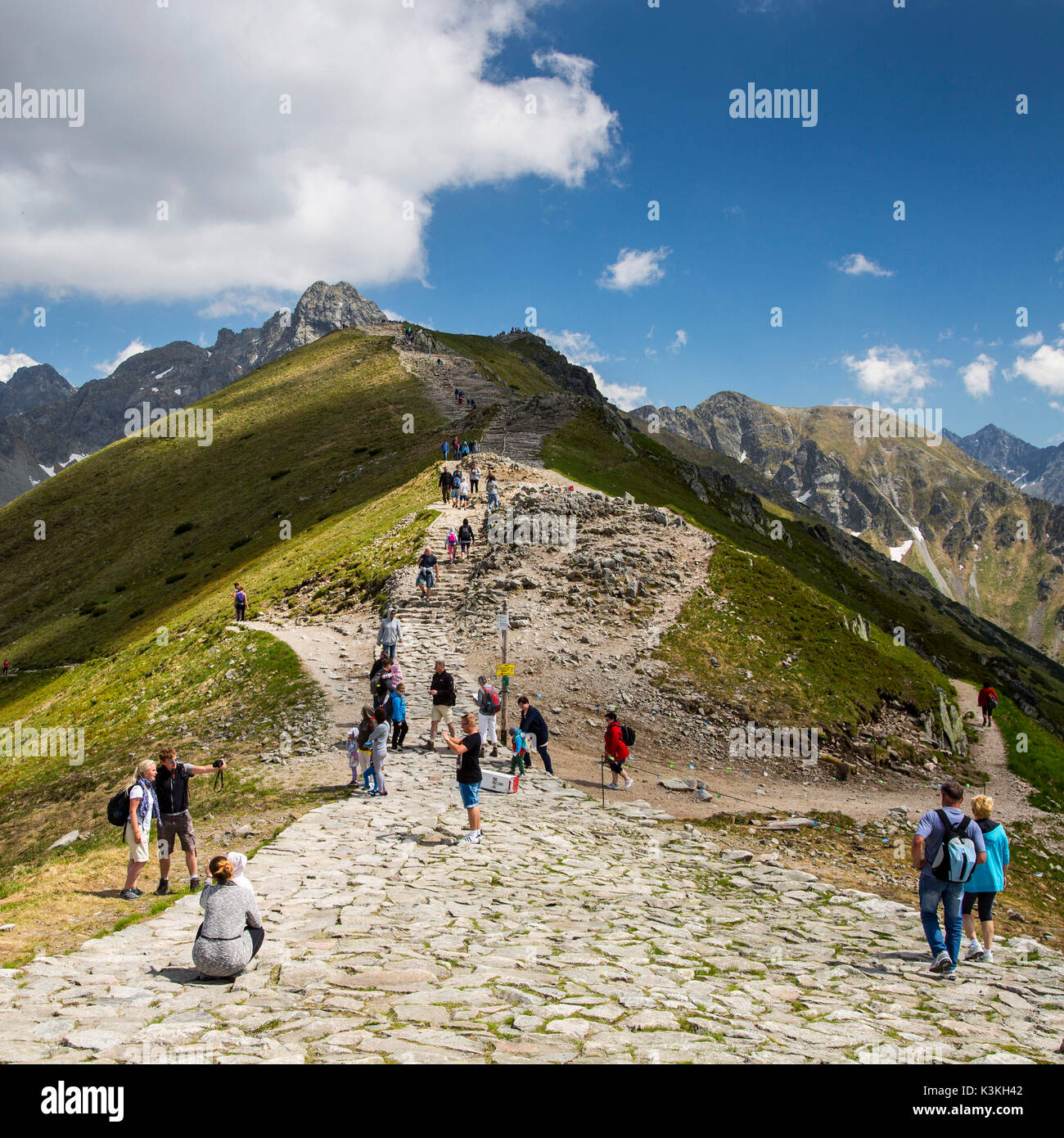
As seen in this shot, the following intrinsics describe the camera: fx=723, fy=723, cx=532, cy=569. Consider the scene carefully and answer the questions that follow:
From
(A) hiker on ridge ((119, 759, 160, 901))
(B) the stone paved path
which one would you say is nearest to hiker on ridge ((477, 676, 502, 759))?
(B) the stone paved path

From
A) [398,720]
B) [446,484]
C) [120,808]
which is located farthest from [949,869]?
[446,484]

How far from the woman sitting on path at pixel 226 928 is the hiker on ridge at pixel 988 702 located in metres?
31.9

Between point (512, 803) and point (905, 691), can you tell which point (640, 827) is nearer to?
A: point (512, 803)

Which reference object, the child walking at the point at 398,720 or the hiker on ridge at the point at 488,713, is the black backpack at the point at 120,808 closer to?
the child walking at the point at 398,720

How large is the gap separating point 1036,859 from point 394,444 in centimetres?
5259

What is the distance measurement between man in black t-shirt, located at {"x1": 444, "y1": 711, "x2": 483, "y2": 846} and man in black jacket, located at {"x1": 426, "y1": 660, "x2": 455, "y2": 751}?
5.43 metres

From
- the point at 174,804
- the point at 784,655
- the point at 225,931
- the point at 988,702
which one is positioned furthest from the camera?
the point at 988,702

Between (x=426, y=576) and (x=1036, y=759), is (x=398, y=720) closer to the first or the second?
(x=426, y=576)

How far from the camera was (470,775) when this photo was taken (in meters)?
14.3

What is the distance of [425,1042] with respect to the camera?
6.03 meters

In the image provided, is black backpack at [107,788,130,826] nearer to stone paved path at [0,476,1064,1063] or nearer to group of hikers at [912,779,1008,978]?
stone paved path at [0,476,1064,1063]

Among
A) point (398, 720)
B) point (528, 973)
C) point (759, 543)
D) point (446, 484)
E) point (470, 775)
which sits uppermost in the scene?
point (446, 484)

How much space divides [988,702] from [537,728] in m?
22.2

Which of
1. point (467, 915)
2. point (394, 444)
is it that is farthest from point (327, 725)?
point (394, 444)
